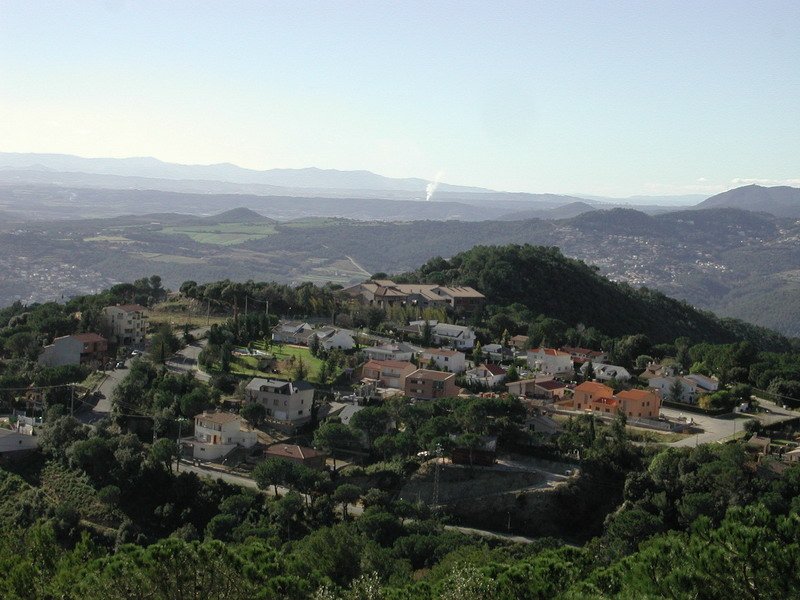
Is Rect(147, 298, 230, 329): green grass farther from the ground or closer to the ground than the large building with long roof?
closer to the ground

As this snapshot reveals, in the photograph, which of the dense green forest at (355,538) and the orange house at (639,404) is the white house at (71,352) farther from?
the orange house at (639,404)

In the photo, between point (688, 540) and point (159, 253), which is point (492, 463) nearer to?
point (688, 540)

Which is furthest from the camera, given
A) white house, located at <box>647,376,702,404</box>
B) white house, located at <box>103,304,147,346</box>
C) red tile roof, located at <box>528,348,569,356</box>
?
white house, located at <box>103,304,147,346</box>

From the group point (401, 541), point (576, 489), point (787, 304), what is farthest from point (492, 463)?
point (787, 304)

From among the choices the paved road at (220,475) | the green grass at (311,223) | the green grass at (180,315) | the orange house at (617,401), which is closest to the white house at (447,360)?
the orange house at (617,401)

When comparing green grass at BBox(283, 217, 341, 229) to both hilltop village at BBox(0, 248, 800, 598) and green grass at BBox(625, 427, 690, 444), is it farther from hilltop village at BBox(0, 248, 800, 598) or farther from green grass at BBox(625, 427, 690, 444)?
green grass at BBox(625, 427, 690, 444)

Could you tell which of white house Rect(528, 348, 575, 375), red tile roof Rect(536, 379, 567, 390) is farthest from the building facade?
white house Rect(528, 348, 575, 375)
